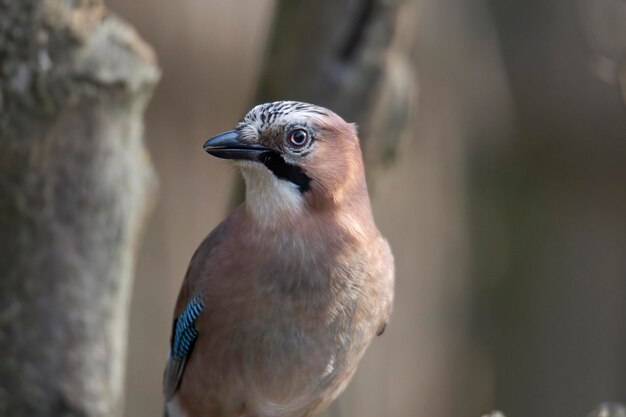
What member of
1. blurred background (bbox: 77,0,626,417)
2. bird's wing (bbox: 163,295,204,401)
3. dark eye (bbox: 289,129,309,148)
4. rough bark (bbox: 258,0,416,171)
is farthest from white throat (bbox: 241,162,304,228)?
blurred background (bbox: 77,0,626,417)

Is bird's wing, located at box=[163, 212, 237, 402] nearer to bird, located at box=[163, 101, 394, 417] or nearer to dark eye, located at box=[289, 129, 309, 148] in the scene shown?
bird, located at box=[163, 101, 394, 417]

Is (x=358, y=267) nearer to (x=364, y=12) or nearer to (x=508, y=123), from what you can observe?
(x=364, y=12)

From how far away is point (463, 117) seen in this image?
20.3 feet

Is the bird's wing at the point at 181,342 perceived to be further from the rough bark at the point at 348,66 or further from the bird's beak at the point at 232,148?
the rough bark at the point at 348,66

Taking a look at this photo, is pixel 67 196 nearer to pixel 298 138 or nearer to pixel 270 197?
pixel 270 197

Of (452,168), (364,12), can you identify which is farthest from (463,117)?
(364,12)

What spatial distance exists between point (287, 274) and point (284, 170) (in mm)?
312

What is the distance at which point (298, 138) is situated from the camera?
3143 millimetres

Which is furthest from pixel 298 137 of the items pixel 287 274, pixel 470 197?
pixel 470 197

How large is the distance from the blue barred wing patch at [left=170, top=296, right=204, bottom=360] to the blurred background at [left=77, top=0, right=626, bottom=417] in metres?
1.37

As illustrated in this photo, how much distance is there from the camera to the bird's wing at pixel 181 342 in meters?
3.37

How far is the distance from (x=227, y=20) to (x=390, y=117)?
1288 millimetres

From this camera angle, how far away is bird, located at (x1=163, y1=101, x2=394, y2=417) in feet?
10.3

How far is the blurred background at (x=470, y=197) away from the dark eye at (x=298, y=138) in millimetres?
1380
